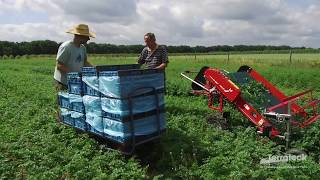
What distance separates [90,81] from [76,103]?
75 cm

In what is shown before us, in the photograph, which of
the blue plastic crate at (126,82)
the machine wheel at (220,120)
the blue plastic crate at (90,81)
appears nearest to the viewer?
the blue plastic crate at (126,82)

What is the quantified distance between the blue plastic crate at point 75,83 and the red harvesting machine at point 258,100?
10.0 ft

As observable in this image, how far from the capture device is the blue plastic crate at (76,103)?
23.8ft

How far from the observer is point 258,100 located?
8.83 m

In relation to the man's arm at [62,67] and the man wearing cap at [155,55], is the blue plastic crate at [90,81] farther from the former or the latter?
the man wearing cap at [155,55]

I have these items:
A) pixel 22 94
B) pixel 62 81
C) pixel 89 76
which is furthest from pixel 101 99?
pixel 22 94

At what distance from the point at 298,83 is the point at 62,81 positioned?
13.0 metres

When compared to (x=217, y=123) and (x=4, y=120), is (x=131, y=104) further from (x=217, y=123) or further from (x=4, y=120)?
(x=4, y=120)

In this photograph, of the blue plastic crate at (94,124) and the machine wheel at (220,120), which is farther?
the machine wheel at (220,120)

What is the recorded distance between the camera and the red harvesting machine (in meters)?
7.69

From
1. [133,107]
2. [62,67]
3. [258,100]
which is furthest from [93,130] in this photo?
[258,100]

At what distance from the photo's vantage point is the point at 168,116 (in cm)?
957

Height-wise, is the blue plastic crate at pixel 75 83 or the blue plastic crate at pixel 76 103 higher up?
the blue plastic crate at pixel 75 83

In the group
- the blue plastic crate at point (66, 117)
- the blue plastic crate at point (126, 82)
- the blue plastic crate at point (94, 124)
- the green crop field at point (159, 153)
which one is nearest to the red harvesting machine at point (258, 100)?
the green crop field at point (159, 153)
